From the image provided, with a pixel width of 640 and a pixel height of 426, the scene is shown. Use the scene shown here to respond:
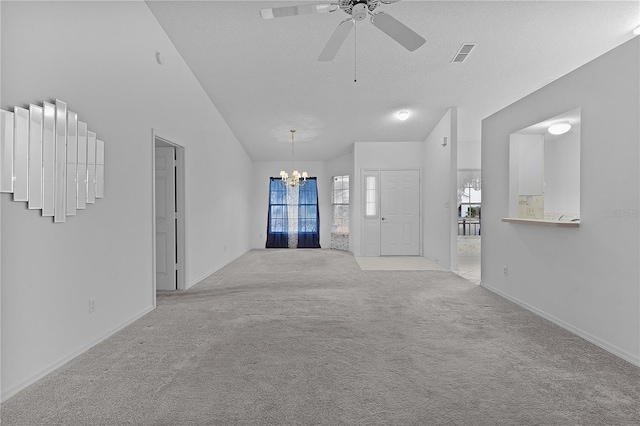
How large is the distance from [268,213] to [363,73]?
5.52 m

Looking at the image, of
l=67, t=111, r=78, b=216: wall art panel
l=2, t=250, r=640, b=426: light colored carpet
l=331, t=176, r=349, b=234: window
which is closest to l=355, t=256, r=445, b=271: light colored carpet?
l=331, t=176, r=349, b=234: window

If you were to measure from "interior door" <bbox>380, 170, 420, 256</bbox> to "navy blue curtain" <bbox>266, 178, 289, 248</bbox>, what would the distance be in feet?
9.63

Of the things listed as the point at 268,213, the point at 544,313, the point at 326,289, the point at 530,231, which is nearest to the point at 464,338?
the point at 544,313

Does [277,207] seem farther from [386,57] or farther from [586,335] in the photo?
[586,335]

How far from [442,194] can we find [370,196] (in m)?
1.90

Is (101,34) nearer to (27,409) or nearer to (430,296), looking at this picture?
(27,409)

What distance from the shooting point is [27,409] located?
1.96 metres

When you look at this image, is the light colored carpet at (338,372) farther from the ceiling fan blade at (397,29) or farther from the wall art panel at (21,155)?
the ceiling fan blade at (397,29)

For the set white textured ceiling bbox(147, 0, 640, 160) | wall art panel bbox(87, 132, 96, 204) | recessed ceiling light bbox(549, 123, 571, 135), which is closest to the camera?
wall art panel bbox(87, 132, 96, 204)

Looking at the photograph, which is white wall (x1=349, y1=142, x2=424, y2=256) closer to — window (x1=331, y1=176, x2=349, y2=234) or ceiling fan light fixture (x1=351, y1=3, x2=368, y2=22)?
window (x1=331, y1=176, x2=349, y2=234)

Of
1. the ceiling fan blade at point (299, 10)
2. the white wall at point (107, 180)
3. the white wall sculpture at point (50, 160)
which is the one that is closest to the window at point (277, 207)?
the white wall at point (107, 180)

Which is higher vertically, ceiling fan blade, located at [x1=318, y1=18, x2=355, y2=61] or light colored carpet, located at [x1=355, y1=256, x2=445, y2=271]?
ceiling fan blade, located at [x1=318, y1=18, x2=355, y2=61]

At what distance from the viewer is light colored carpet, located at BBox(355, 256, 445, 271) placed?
21.2ft

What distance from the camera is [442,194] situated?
22.1 feet
